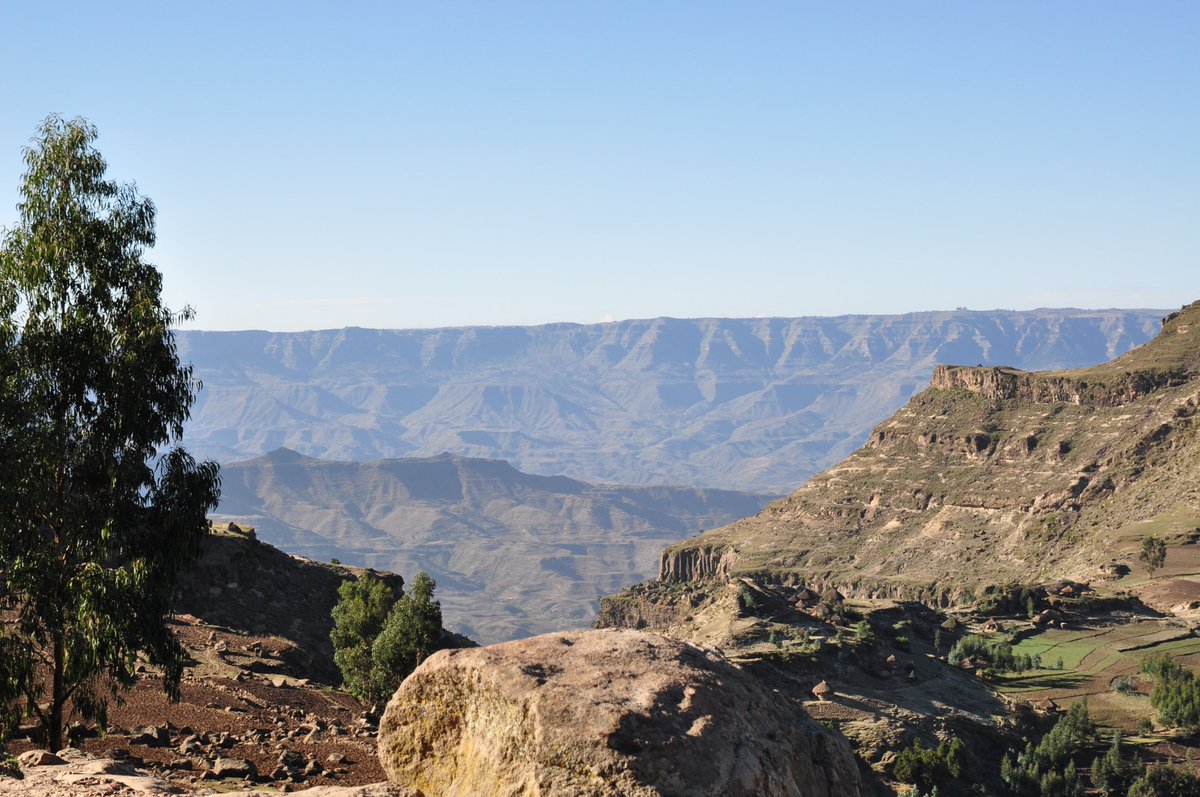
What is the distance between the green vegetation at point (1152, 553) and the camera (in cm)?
11244

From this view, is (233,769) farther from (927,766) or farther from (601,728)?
(927,766)

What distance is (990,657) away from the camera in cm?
9119

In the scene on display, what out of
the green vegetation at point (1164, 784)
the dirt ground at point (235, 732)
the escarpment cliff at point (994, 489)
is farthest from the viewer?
the escarpment cliff at point (994, 489)

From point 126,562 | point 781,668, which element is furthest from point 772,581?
point 126,562

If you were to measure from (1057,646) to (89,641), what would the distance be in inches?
3524

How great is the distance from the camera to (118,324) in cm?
2364

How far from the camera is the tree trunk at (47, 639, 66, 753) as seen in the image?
74.8ft

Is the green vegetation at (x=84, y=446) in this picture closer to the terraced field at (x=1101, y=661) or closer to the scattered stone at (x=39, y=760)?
the scattered stone at (x=39, y=760)

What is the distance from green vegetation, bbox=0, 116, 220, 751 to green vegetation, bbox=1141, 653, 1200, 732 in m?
71.5

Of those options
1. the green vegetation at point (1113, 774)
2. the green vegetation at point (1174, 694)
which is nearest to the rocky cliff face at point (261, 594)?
the green vegetation at point (1113, 774)

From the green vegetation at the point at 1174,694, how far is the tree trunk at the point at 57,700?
73364 millimetres

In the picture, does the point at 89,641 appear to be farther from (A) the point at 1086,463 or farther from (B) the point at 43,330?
(A) the point at 1086,463

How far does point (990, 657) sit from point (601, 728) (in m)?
83.9

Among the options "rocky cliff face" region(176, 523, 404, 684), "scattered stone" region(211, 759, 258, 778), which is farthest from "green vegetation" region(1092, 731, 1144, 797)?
"scattered stone" region(211, 759, 258, 778)
